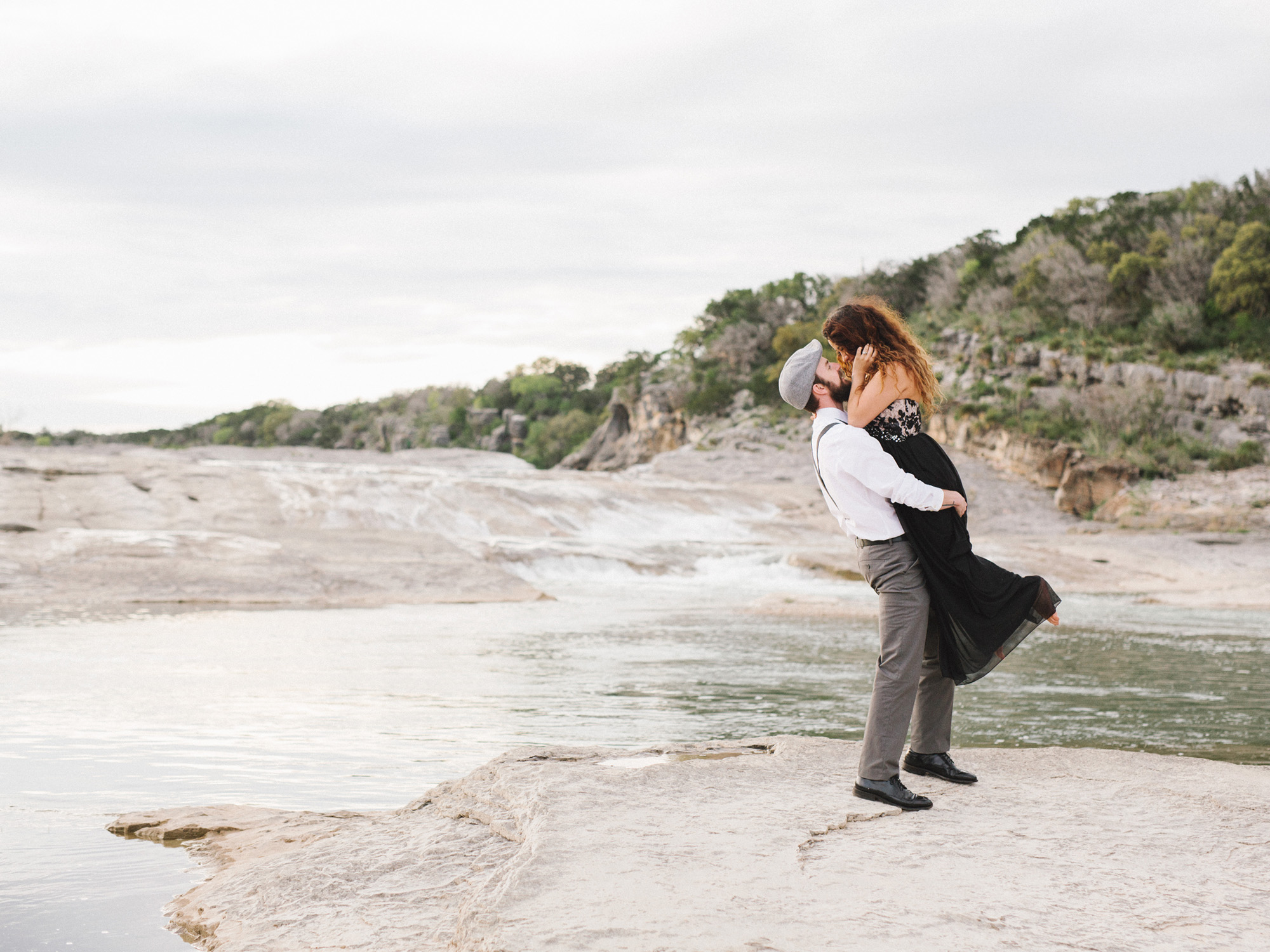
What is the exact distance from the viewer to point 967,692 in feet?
24.9

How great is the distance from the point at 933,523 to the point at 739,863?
1564 millimetres

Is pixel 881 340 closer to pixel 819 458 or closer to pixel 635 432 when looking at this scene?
pixel 819 458

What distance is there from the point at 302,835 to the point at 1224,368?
1310 inches

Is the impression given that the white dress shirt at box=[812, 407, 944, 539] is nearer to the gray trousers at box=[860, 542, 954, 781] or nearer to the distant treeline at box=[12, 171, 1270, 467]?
the gray trousers at box=[860, 542, 954, 781]

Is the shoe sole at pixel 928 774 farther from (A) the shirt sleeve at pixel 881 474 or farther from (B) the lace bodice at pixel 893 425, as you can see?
→ (B) the lace bodice at pixel 893 425

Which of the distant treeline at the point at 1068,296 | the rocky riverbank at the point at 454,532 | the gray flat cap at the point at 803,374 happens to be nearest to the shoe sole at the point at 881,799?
the gray flat cap at the point at 803,374

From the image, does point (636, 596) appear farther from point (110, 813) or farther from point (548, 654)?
point (110, 813)

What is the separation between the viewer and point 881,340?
4.04 m

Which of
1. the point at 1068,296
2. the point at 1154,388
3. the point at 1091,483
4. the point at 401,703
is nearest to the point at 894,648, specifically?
the point at 401,703

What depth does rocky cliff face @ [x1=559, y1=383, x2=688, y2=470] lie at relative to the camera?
53.6 m

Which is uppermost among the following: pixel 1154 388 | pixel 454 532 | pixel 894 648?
pixel 1154 388

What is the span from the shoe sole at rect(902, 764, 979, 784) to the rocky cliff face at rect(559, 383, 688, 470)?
156 feet

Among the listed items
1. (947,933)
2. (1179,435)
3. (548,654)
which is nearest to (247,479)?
(548,654)

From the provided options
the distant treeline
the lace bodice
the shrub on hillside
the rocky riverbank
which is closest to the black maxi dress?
the lace bodice
